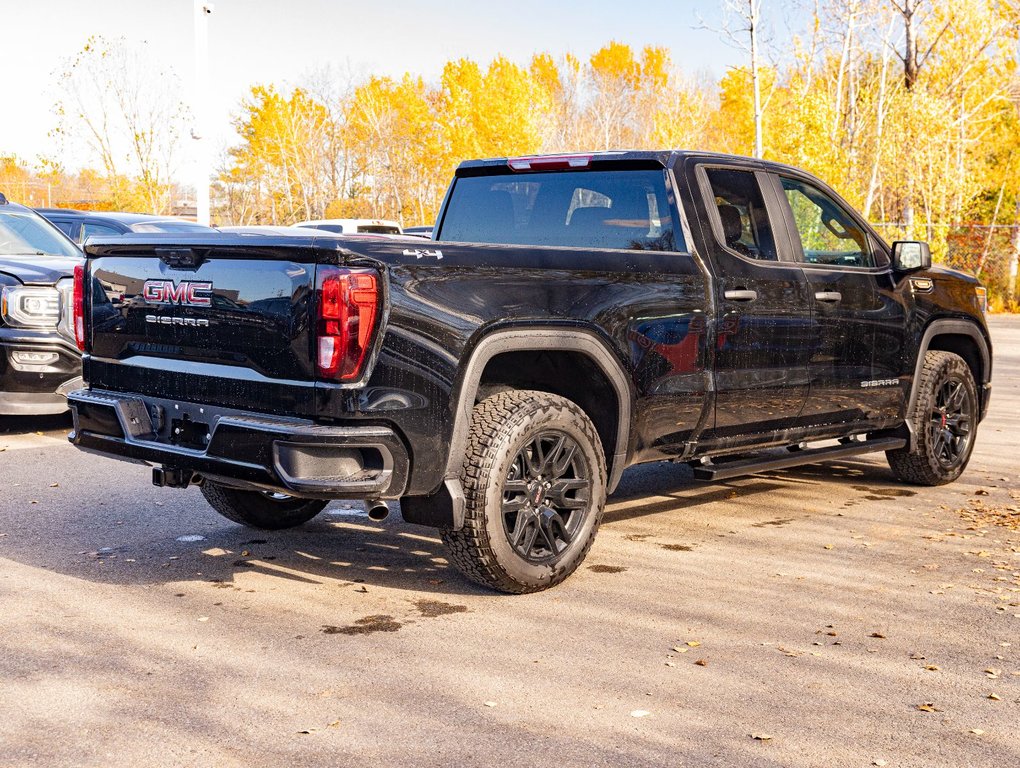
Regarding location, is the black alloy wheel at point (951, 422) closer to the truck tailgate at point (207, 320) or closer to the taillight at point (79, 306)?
the truck tailgate at point (207, 320)

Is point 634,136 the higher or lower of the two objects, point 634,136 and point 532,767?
the higher

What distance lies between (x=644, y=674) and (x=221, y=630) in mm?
1653

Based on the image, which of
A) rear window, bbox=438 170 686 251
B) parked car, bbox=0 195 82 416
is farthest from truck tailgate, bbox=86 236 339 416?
parked car, bbox=0 195 82 416

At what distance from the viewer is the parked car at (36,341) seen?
9008 millimetres

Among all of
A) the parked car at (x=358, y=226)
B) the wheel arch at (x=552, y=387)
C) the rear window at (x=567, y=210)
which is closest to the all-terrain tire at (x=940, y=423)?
the rear window at (x=567, y=210)

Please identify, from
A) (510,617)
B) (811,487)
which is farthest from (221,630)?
(811,487)

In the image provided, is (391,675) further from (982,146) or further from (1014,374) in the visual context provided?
(982,146)

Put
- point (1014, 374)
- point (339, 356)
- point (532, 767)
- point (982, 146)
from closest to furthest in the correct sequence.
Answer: point (532, 767)
point (339, 356)
point (1014, 374)
point (982, 146)

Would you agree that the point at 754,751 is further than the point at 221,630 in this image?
Answer: No

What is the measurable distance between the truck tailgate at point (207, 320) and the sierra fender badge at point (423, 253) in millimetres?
301

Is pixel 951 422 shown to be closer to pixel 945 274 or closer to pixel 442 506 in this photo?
pixel 945 274

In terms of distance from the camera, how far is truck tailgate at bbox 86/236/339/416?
4.51 m

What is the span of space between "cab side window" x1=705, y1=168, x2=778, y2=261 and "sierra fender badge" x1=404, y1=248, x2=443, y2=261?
195cm

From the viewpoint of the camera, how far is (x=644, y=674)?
420 cm
